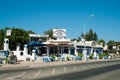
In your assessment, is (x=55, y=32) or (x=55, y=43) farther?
(x=55, y=32)

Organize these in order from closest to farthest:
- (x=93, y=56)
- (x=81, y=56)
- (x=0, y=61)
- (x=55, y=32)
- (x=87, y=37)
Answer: (x=0, y=61) → (x=81, y=56) → (x=93, y=56) → (x=55, y=32) → (x=87, y=37)

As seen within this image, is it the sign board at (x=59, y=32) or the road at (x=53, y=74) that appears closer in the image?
the road at (x=53, y=74)

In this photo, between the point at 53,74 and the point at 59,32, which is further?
the point at 59,32

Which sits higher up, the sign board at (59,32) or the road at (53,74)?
the sign board at (59,32)

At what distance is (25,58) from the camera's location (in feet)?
174

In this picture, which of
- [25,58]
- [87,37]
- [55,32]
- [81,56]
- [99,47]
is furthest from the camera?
[87,37]

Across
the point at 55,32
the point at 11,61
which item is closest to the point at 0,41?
the point at 55,32

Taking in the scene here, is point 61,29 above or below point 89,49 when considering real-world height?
above

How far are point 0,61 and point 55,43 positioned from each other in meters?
30.7

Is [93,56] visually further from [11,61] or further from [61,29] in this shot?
[11,61]

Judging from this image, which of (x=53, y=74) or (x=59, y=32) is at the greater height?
(x=59, y=32)

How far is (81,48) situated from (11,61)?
48417mm

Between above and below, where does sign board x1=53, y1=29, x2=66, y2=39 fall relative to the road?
above

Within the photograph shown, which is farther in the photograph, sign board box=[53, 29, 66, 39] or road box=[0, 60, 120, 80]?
sign board box=[53, 29, 66, 39]
